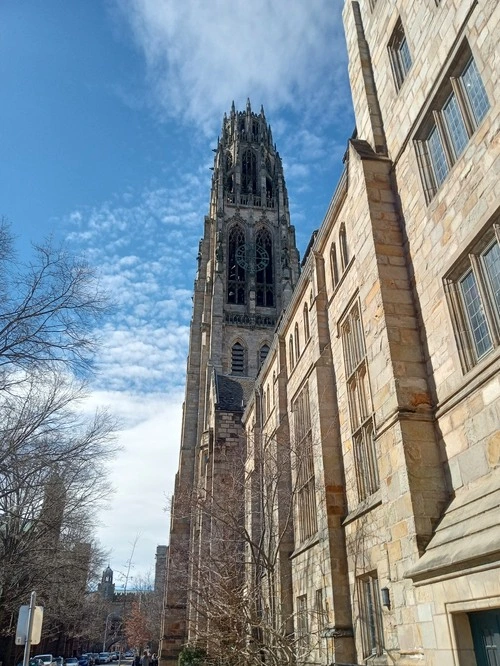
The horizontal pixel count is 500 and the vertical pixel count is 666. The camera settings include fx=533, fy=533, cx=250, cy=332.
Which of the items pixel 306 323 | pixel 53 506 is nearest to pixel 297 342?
pixel 306 323

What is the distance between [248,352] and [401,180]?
Answer: 128 feet

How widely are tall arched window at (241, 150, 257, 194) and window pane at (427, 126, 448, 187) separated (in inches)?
2209

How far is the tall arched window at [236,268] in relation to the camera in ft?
179

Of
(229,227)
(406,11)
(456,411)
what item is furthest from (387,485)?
(229,227)

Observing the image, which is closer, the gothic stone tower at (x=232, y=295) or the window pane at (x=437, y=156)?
the window pane at (x=437, y=156)

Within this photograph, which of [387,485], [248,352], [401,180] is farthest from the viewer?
[248,352]

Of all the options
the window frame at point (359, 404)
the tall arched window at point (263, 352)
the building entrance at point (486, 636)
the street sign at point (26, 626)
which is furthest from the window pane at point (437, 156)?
the tall arched window at point (263, 352)

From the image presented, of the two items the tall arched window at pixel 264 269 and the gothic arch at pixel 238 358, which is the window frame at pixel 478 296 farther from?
the tall arched window at pixel 264 269

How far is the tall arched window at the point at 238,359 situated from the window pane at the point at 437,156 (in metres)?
39.0

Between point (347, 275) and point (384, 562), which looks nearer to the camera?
point (384, 562)

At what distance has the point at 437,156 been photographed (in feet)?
30.2

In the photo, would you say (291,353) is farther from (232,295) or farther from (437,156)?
(232,295)

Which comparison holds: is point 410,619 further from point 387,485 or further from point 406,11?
point 406,11

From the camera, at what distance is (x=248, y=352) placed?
1918 inches
